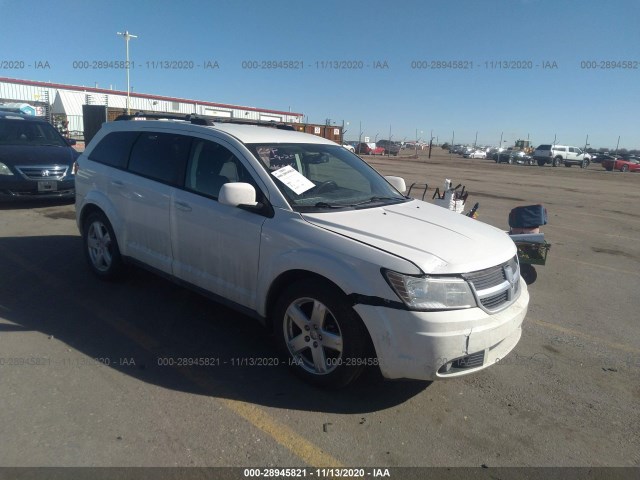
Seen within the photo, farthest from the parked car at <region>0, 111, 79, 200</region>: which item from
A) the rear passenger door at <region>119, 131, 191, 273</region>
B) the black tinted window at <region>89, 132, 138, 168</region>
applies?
the rear passenger door at <region>119, 131, 191, 273</region>

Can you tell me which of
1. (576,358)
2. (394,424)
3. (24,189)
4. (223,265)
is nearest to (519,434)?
(394,424)

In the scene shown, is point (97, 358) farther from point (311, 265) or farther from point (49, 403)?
point (311, 265)

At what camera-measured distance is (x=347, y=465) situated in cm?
267

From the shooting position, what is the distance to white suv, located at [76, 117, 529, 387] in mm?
2910

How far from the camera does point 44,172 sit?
29.8 ft

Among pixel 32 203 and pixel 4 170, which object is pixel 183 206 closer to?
pixel 4 170

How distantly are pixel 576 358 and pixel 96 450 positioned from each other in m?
3.73

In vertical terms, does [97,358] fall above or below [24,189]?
below

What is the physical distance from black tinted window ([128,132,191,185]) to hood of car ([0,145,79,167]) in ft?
18.1

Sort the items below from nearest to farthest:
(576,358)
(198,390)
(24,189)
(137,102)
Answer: (198,390) < (576,358) < (24,189) < (137,102)

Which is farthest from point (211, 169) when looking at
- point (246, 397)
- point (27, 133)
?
point (27, 133)

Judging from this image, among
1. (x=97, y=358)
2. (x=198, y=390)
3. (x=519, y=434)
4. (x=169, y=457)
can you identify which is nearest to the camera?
(x=169, y=457)

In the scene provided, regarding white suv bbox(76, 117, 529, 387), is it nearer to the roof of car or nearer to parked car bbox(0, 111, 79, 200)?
the roof of car

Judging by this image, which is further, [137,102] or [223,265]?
[137,102]
